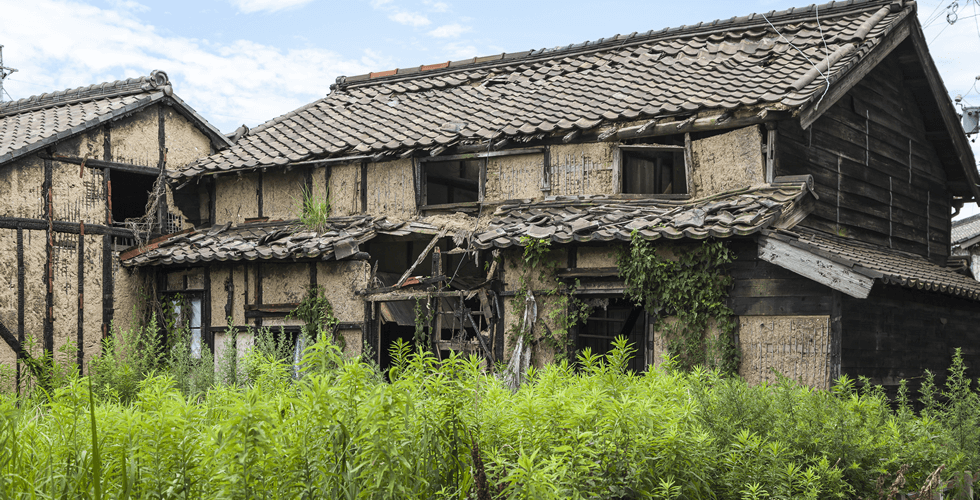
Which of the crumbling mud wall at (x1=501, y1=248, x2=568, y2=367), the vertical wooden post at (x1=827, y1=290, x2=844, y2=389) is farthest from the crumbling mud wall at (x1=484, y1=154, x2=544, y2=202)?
the vertical wooden post at (x1=827, y1=290, x2=844, y2=389)

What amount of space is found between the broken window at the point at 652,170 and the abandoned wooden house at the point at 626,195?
1.7 inches

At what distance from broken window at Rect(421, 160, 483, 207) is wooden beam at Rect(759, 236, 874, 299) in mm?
6093

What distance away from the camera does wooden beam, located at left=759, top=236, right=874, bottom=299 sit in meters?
8.22

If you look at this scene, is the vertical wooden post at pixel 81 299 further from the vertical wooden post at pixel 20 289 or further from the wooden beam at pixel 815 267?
the wooden beam at pixel 815 267

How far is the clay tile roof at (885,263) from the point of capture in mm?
8406

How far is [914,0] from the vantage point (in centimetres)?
1202

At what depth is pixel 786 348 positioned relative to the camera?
902 centimetres

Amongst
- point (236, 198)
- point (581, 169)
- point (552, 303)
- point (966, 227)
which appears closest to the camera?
point (552, 303)

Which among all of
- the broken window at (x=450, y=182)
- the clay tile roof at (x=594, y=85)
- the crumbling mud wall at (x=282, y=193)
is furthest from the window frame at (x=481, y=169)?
the crumbling mud wall at (x=282, y=193)

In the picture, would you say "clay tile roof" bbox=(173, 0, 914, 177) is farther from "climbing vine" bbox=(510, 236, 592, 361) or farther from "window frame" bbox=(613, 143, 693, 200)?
"climbing vine" bbox=(510, 236, 592, 361)

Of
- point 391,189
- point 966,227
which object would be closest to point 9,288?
point 391,189

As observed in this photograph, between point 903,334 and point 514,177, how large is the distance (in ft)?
19.2

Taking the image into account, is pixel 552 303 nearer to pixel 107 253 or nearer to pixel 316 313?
pixel 316 313

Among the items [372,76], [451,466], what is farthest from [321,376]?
[372,76]
